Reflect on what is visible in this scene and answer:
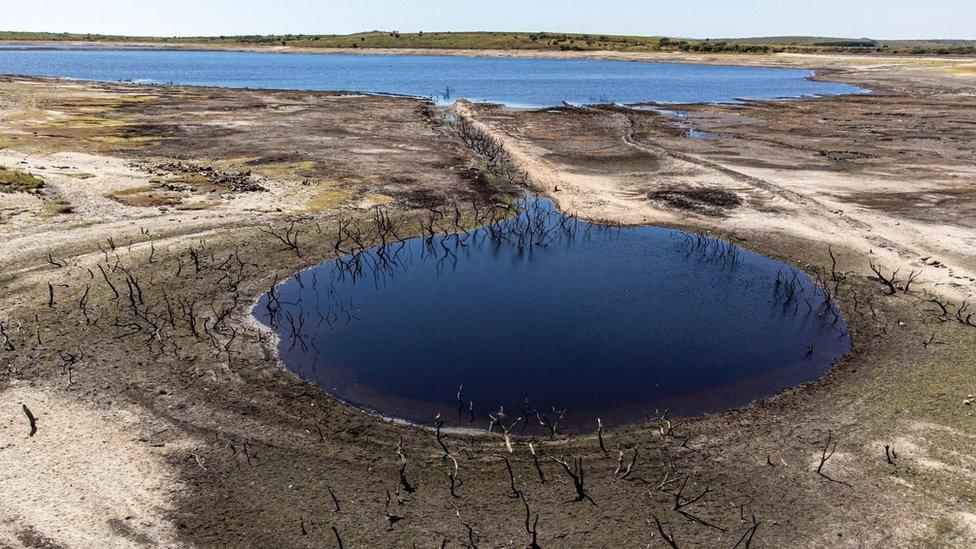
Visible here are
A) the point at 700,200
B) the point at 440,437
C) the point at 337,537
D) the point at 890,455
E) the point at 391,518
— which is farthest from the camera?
the point at 700,200

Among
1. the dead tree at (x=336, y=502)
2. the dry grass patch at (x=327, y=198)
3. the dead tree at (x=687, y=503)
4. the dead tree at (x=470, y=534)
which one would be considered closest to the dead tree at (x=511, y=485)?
the dead tree at (x=470, y=534)

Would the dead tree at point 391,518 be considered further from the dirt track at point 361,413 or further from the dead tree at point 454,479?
the dead tree at point 454,479

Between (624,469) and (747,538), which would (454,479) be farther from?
(747,538)

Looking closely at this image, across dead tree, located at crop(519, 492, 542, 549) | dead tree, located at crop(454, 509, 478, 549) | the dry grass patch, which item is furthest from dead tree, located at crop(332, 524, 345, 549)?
the dry grass patch

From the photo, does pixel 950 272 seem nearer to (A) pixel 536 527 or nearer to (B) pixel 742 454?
(B) pixel 742 454

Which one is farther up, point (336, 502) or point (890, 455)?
point (890, 455)

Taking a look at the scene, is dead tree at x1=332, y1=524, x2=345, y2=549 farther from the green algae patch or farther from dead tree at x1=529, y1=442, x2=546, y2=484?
the green algae patch

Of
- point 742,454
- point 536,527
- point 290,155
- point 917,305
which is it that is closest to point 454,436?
point 536,527

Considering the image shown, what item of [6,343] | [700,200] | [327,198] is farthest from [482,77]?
[6,343]
